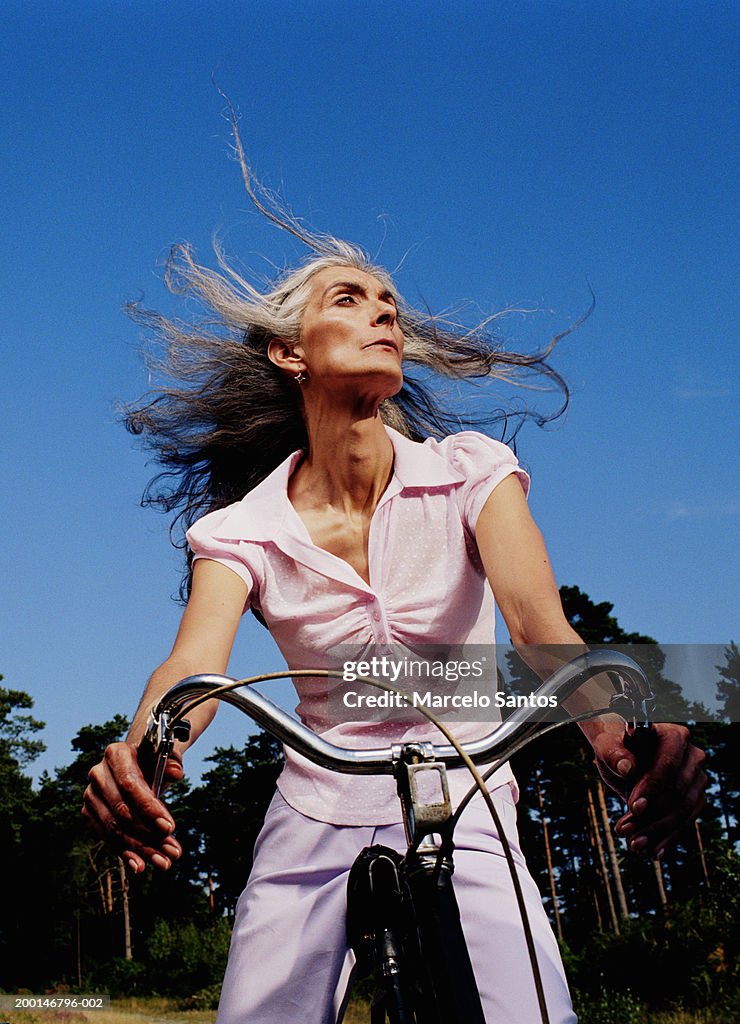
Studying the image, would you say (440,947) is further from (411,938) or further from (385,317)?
(385,317)

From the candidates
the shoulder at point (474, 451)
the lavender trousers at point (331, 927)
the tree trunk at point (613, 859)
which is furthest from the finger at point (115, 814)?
the tree trunk at point (613, 859)

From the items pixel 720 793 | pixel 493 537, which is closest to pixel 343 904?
pixel 493 537

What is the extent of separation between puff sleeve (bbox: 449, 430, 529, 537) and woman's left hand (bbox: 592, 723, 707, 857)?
4.17 feet

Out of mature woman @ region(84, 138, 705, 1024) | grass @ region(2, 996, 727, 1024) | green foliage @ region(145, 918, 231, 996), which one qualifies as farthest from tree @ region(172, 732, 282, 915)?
mature woman @ region(84, 138, 705, 1024)

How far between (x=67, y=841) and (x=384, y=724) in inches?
1707

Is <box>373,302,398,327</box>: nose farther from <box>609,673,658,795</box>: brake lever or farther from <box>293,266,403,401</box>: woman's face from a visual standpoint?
<box>609,673,658,795</box>: brake lever

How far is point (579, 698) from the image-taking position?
6.06 feet

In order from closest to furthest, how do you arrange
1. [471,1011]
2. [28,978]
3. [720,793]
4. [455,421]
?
[471,1011] < [455,421] < [720,793] < [28,978]

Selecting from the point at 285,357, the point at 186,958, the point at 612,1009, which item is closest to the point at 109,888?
the point at 285,357

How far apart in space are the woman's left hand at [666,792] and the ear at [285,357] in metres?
2.41

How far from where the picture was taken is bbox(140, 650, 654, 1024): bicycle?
4.40 ft

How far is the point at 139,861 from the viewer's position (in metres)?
1.55

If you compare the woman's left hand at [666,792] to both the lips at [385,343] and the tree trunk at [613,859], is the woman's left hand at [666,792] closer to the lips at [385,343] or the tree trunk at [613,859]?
the lips at [385,343]

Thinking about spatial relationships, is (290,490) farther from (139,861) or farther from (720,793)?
(720,793)
